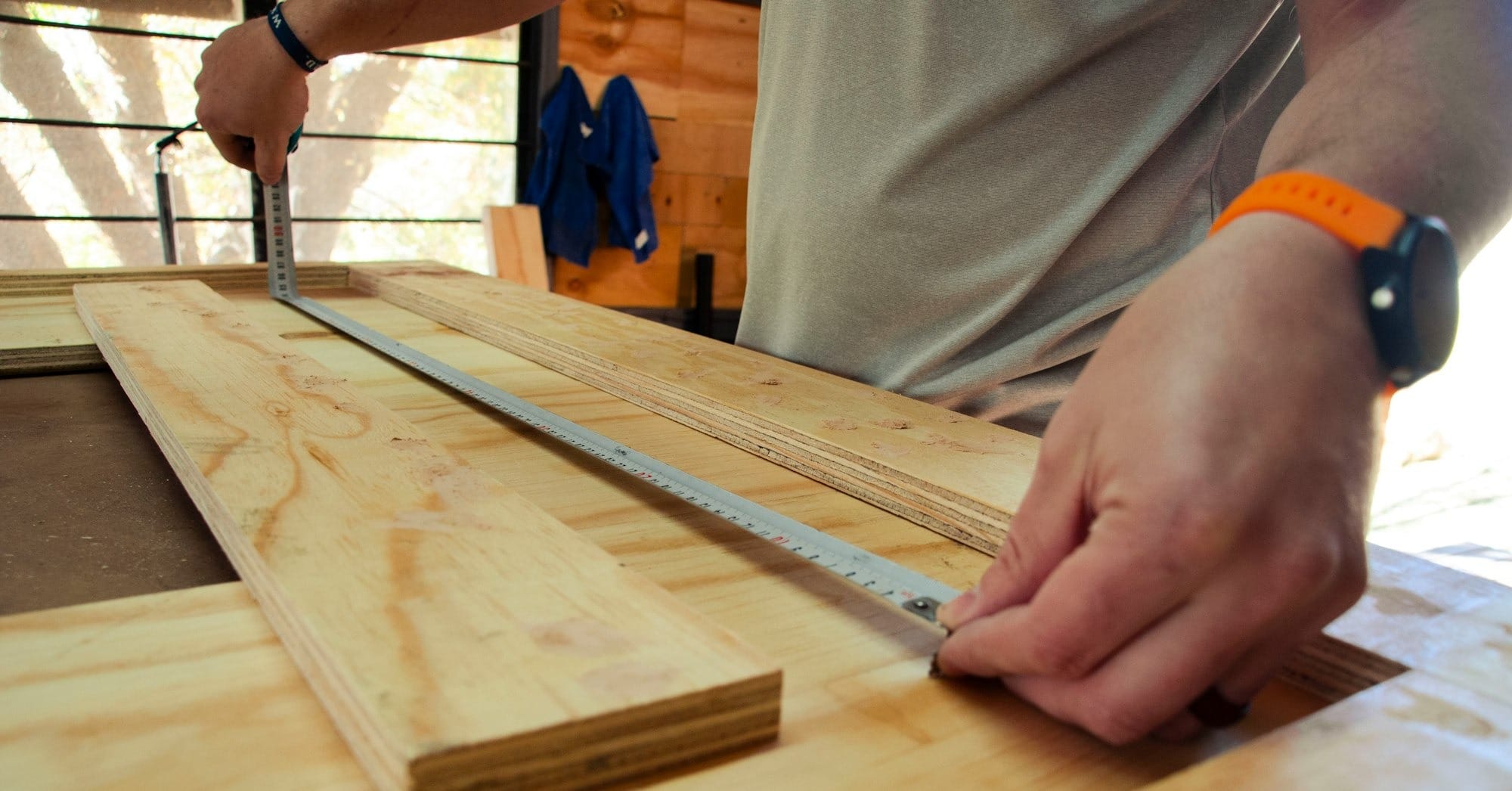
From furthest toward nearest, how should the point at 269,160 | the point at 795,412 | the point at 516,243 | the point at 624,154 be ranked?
the point at 624,154, the point at 516,243, the point at 269,160, the point at 795,412

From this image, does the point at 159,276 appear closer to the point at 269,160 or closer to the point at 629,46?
the point at 269,160

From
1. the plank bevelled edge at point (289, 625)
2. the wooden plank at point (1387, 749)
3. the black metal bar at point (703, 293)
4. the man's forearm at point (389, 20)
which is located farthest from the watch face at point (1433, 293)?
the black metal bar at point (703, 293)

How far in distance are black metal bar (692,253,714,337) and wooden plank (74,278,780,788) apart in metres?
4.92

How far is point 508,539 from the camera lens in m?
0.74

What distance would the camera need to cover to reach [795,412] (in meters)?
1.18

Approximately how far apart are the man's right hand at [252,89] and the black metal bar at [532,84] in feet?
11.3

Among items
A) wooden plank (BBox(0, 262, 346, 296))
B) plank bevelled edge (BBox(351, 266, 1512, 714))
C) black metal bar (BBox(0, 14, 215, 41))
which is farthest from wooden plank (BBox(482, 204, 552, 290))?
plank bevelled edge (BBox(351, 266, 1512, 714))

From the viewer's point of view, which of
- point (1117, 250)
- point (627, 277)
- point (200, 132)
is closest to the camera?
point (1117, 250)

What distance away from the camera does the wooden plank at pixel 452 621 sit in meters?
0.52

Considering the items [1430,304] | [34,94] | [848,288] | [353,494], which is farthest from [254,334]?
[34,94]

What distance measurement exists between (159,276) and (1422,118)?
2.16 metres

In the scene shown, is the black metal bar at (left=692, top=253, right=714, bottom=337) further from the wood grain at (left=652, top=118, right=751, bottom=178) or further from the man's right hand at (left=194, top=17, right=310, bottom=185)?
the man's right hand at (left=194, top=17, right=310, bottom=185)

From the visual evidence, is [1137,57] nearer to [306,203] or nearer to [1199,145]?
[1199,145]

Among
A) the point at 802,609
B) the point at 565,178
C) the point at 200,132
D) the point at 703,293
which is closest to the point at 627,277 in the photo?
the point at 703,293
